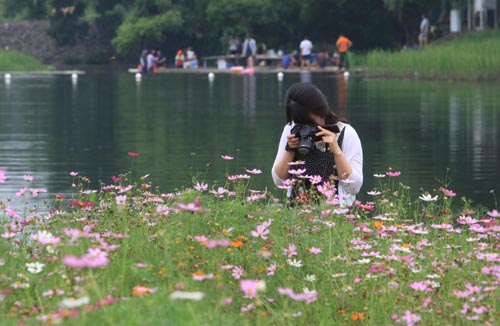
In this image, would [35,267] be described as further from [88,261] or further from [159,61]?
[159,61]

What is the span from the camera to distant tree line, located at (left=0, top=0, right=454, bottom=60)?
63344 mm

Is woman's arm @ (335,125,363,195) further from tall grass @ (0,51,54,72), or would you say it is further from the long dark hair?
tall grass @ (0,51,54,72)

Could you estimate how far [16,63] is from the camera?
66.6m

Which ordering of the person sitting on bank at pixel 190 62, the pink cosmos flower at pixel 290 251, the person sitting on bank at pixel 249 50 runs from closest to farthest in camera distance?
the pink cosmos flower at pixel 290 251 < the person sitting on bank at pixel 249 50 < the person sitting on bank at pixel 190 62

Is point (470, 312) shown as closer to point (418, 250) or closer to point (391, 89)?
point (418, 250)

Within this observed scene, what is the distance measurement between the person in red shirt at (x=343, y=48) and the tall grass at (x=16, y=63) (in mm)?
15752

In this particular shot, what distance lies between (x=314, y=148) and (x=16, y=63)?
2334 inches

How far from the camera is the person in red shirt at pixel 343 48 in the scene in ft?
184

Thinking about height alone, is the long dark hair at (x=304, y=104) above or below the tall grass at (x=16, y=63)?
above

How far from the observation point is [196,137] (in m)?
21.4

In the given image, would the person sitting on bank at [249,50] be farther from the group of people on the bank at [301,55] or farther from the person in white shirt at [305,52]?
the person in white shirt at [305,52]

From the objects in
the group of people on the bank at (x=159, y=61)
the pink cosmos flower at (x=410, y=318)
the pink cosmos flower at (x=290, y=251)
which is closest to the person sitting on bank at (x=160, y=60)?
the group of people on the bank at (x=159, y=61)

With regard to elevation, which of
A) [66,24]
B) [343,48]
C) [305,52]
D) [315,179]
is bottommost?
[315,179]

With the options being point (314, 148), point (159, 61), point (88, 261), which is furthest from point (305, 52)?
point (88, 261)
